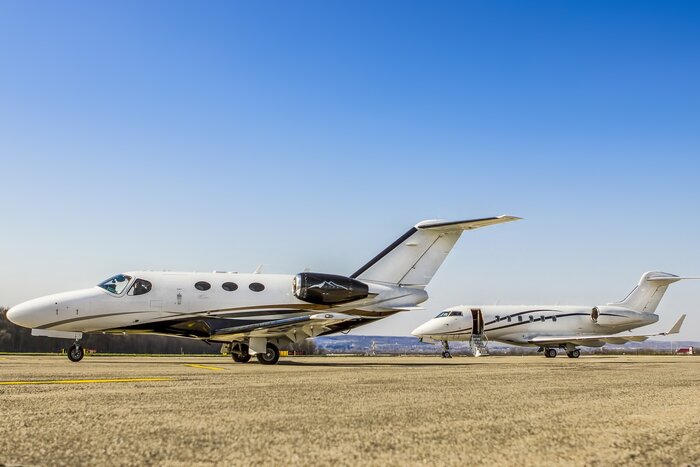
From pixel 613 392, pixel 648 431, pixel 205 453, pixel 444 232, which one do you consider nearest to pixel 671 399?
pixel 613 392

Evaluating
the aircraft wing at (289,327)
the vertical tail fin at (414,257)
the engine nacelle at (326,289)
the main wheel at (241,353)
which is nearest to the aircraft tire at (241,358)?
the main wheel at (241,353)

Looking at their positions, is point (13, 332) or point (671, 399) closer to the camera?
point (671, 399)

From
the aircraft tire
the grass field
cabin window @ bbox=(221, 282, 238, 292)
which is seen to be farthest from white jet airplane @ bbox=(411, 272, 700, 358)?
the grass field

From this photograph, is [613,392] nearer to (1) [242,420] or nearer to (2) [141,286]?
(1) [242,420]

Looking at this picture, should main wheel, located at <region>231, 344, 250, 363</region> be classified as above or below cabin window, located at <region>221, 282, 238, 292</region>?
below

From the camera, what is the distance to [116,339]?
160ft

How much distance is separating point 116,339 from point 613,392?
152 ft

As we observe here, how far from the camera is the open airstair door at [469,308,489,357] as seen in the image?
35812 mm

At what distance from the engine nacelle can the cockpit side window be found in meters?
4.58

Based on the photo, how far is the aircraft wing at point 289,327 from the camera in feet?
57.7

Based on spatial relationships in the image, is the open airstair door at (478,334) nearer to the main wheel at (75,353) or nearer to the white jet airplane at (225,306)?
the white jet airplane at (225,306)

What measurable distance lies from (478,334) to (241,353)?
63.0 feet

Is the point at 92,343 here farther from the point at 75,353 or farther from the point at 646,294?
the point at 646,294

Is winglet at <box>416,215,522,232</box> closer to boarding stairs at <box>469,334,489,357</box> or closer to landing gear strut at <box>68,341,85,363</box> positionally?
landing gear strut at <box>68,341,85,363</box>
